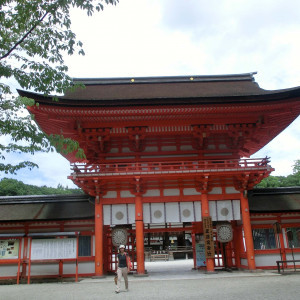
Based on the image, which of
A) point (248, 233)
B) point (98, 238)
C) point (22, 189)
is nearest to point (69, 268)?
point (98, 238)

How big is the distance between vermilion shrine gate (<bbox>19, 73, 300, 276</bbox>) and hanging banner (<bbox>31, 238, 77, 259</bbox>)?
1.75m

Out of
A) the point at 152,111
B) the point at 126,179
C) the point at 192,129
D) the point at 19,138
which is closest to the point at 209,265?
the point at 126,179

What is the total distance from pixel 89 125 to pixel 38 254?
21.4 feet

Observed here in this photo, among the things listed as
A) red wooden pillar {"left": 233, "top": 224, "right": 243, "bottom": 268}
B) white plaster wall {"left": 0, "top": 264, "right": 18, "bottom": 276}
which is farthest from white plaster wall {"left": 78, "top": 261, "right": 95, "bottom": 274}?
red wooden pillar {"left": 233, "top": 224, "right": 243, "bottom": 268}

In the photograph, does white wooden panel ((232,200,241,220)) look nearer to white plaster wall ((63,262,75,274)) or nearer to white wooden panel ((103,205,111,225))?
white wooden panel ((103,205,111,225))

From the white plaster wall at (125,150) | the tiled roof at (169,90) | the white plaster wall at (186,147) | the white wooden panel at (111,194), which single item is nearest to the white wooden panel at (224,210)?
the white plaster wall at (186,147)

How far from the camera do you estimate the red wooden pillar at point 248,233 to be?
15.5 m

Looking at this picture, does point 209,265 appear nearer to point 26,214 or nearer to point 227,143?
point 227,143

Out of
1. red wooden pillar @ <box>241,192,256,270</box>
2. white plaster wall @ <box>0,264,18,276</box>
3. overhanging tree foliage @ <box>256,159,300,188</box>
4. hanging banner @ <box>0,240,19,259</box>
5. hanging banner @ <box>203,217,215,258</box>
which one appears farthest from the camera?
overhanging tree foliage @ <box>256,159,300,188</box>

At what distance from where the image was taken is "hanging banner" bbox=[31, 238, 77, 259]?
13.9 meters

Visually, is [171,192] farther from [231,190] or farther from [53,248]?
[53,248]

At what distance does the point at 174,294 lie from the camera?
32.9 feet

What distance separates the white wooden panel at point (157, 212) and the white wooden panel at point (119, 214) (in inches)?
55.7

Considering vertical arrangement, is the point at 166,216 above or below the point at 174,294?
above
